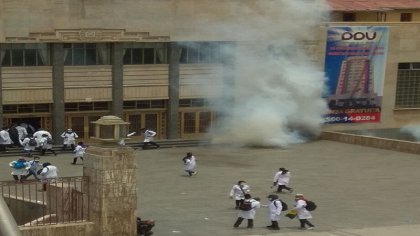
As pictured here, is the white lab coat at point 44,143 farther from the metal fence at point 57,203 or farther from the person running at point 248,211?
the person running at point 248,211

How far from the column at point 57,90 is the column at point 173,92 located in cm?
514

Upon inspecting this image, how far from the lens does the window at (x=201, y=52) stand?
3328cm

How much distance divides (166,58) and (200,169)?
8433mm

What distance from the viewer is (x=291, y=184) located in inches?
910

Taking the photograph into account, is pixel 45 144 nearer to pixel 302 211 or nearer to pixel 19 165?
pixel 19 165

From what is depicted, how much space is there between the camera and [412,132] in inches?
1502

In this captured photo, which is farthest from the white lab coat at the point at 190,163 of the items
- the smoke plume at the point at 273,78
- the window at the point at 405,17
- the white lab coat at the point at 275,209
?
the window at the point at 405,17

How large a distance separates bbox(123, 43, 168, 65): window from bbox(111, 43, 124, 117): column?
0.38 metres

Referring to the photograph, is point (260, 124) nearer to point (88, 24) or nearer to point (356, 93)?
point (356, 93)

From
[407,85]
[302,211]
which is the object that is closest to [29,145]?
[302,211]

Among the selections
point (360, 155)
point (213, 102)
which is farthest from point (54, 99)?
point (360, 155)

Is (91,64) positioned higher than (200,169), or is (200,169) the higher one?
(91,64)

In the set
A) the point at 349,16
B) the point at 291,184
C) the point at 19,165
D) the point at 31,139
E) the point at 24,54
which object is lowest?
the point at 291,184

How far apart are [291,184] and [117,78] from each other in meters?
11.8
